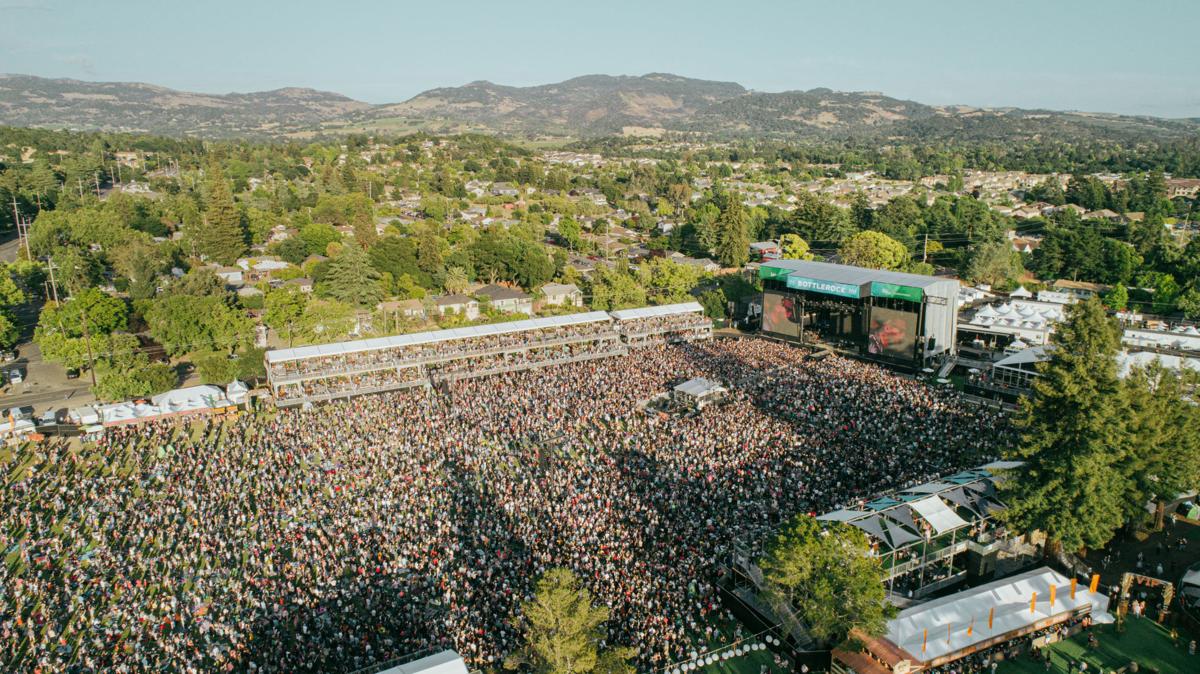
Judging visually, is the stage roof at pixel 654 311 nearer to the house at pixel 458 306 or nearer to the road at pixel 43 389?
the house at pixel 458 306

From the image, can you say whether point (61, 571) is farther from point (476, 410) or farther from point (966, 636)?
point (966, 636)

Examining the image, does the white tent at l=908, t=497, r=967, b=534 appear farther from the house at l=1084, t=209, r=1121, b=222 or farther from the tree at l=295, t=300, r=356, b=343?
the house at l=1084, t=209, r=1121, b=222

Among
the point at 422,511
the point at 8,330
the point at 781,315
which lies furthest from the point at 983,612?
the point at 8,330

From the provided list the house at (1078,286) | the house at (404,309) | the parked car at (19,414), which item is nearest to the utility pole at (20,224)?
the house at (404,309)

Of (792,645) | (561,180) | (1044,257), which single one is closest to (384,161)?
(561,180)

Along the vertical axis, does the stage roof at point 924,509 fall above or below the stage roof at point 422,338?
below

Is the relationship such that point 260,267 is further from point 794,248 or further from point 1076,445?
point 1076,445

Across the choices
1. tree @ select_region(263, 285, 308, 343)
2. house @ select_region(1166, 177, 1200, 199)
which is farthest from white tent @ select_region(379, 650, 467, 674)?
house @ select_region(1166, 177, 1200, 199)
